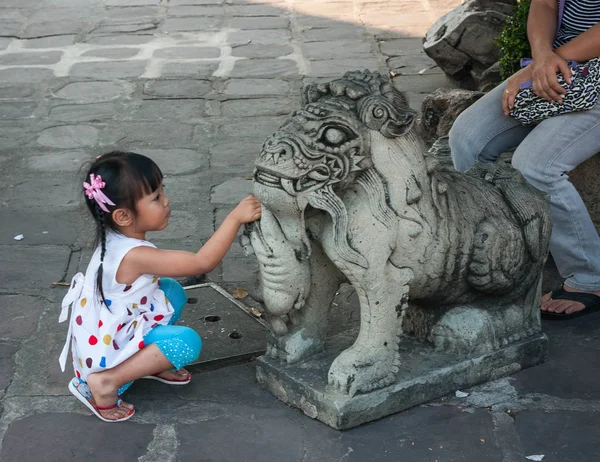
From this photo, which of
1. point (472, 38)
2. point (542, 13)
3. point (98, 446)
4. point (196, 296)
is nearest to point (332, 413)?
point (98, 446)

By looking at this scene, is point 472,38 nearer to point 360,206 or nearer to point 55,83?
point 55,83

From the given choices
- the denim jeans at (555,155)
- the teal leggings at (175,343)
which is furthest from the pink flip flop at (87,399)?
the denim jeans at (555,155)

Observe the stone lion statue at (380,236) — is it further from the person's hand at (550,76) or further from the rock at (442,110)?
the rock at (442,110)

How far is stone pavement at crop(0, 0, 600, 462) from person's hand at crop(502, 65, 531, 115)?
91 cm

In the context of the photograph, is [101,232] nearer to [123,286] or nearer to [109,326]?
[123,286]

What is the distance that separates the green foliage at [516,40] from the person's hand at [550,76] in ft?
3.01

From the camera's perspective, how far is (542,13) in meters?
4.02

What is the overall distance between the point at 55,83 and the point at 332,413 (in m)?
5.10

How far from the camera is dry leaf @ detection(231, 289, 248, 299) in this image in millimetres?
4309

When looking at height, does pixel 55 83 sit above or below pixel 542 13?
below

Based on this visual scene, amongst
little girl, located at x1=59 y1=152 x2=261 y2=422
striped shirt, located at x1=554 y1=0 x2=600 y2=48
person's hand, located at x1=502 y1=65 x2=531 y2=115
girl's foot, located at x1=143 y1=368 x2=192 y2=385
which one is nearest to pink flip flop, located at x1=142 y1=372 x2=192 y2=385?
girl's foot, located at x1=143 y1=368 x2=192 y2=385

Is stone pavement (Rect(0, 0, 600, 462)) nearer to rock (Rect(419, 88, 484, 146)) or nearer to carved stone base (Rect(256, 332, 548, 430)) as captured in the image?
carved stone base (Rect(256, 332, 548, 430))

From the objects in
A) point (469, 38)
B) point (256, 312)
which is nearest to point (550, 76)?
point (256, 312)

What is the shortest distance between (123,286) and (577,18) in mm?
2083
